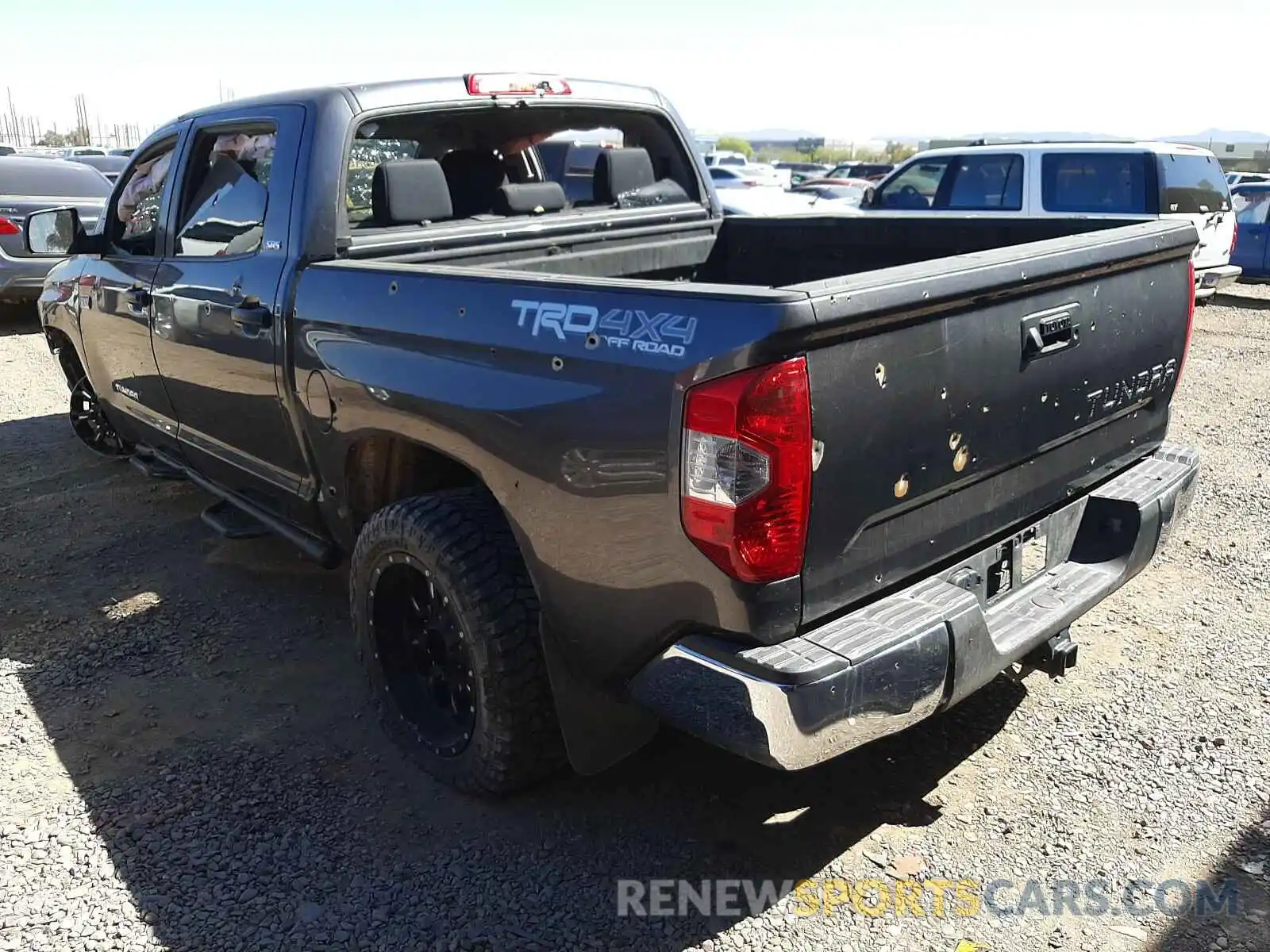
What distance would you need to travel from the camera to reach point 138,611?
4238 mm

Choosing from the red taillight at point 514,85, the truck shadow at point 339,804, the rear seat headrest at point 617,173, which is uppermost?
the red taillight at point 514,85

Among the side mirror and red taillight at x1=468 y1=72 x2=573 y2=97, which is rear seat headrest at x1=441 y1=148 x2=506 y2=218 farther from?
the side mirror

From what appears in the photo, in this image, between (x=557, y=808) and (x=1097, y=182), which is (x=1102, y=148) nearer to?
(x=1097, y=182)

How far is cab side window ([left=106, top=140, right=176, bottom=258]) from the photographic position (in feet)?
14.5

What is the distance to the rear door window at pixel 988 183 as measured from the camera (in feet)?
33.3

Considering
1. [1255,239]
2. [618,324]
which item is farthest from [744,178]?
[618,324]

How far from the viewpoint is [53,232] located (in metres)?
4.91

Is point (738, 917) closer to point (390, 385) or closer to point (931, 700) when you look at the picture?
point (931, 700)

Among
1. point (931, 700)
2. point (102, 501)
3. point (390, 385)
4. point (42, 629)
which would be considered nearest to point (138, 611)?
point (42, 629)

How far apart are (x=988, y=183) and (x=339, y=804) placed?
943 centimetres

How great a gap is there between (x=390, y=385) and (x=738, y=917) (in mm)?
1679

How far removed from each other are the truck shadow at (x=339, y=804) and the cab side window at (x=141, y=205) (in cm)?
168

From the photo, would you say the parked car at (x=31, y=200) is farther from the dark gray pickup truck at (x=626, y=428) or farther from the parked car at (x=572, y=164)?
the dark gray pickup truck at (x=626, y=428)

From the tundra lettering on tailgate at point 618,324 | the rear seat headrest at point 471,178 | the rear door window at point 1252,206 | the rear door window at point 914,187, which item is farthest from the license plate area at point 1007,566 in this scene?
the rear door window at point 1252,206
